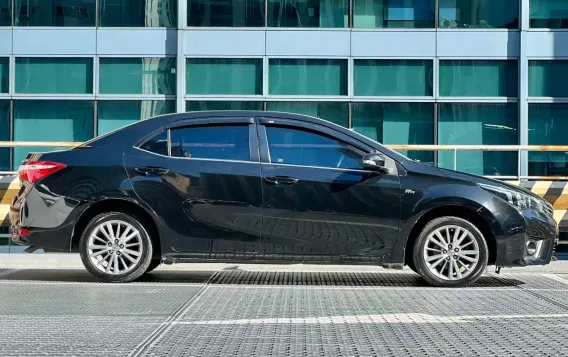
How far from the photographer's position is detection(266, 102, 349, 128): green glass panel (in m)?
18.8

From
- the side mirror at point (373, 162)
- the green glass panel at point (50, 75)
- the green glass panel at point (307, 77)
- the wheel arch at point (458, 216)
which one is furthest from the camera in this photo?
the green glass panel at point (50, 75)

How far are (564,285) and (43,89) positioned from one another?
548 inches

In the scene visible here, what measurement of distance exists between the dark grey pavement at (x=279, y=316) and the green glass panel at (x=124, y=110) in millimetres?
10402

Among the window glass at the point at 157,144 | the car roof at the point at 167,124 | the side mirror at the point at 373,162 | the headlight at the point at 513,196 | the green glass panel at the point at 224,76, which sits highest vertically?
the green glass panel at the point at 224,76

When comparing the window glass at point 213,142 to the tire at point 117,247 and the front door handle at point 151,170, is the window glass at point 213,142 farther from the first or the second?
the tire at point 117,247

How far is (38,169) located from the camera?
806 centimetres

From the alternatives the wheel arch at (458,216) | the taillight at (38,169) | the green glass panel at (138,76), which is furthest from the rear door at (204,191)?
the green glass panel at (138,76)

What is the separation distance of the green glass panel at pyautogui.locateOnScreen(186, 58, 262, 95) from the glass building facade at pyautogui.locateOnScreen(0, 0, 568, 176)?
2 centimetres

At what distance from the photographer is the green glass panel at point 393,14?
1880cm

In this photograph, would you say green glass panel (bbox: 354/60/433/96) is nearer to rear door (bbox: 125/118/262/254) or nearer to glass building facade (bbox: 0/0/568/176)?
glass building facade (bbox: 0/0/568/176)

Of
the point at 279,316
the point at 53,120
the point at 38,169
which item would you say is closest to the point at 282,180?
the point at 279,316

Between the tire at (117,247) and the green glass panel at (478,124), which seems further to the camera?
the green glass panel at (478,124)

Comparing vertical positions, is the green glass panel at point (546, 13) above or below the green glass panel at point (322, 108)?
above

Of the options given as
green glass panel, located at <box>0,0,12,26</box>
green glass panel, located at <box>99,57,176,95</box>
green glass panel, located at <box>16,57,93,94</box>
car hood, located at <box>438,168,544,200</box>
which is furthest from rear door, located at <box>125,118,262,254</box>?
green glass panel, located at <box>0,0,12,26</box>
